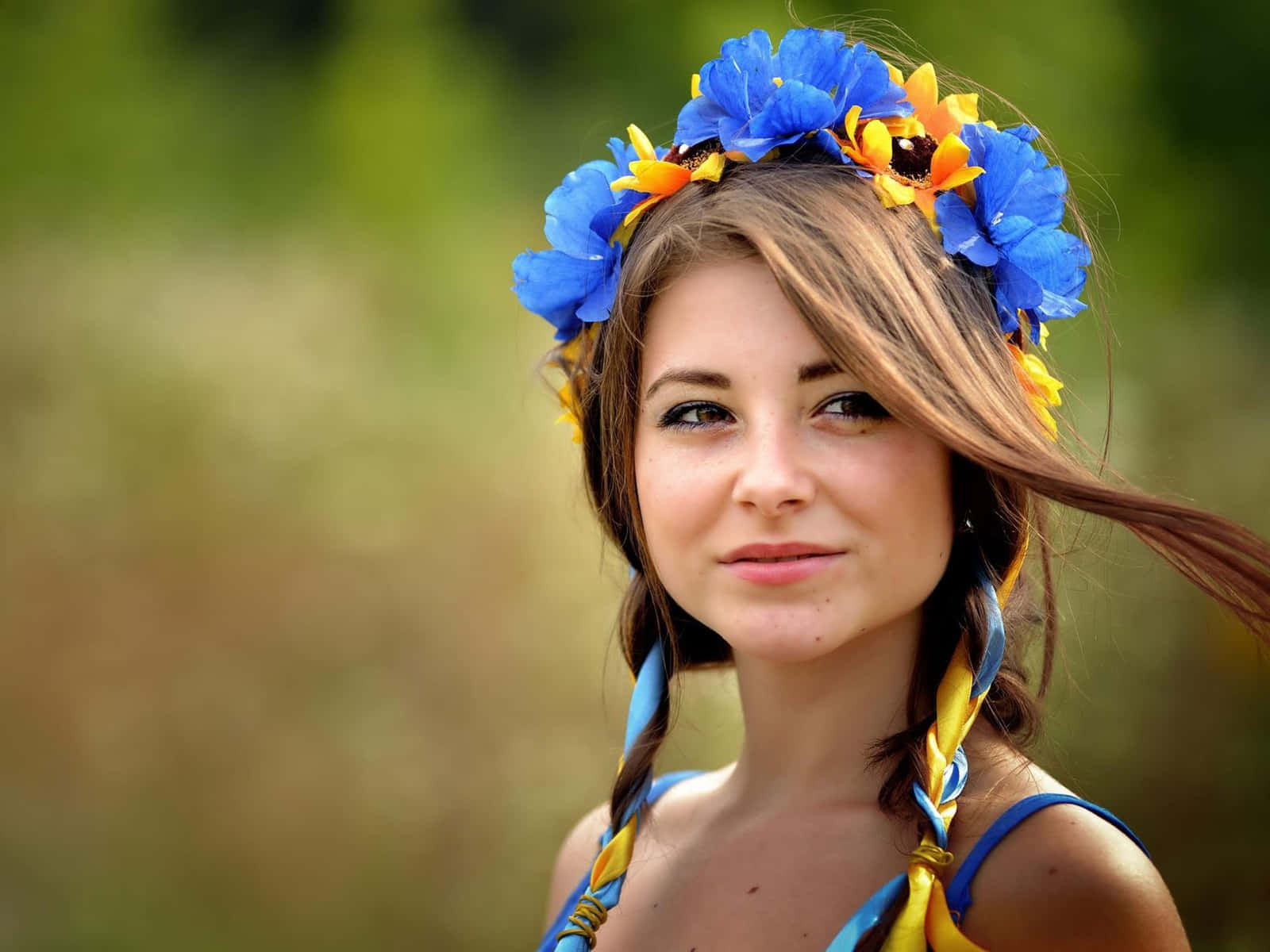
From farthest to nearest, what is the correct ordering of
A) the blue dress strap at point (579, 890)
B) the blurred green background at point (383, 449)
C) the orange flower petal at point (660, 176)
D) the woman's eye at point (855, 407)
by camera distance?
the blurred green background at point (383, 449) < the blue dress strap at point (579, 890) < the orange flower petal at point (660, 176) < the woman's eye at point (855, 407)

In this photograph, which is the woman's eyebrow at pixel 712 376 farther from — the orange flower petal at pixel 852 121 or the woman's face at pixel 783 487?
the orange flower petal at pixel 852 121

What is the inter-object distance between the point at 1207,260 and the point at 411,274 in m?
2.23

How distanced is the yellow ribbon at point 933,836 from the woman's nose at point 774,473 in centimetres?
34

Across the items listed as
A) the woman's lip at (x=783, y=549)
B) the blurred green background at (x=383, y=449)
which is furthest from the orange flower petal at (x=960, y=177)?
the blurred green background at (x=383, y=449)

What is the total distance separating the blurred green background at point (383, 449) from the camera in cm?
336

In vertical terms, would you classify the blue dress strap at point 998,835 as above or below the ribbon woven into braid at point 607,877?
above

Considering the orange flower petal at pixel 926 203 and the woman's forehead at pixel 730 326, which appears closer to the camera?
the woman's forehead at pixel 730 326

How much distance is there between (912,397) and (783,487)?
0.18 metres

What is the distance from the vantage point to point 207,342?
11.9 ft

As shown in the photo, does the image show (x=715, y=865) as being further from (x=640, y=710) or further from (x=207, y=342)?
(x=207, y=342)

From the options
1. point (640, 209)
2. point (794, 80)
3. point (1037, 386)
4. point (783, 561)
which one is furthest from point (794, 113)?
point (783, 561)

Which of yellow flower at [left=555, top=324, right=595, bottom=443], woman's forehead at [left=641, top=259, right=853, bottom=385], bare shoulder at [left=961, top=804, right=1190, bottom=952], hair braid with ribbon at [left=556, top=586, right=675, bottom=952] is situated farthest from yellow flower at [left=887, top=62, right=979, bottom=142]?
bare shoulder at [left=961, top=804, right=1190, bottom=952]

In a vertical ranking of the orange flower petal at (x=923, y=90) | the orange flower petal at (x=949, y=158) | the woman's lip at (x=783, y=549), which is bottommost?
the woman's lip at (x=783, y=549)

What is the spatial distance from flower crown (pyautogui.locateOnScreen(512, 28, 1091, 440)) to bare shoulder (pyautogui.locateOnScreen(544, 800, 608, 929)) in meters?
0.89
